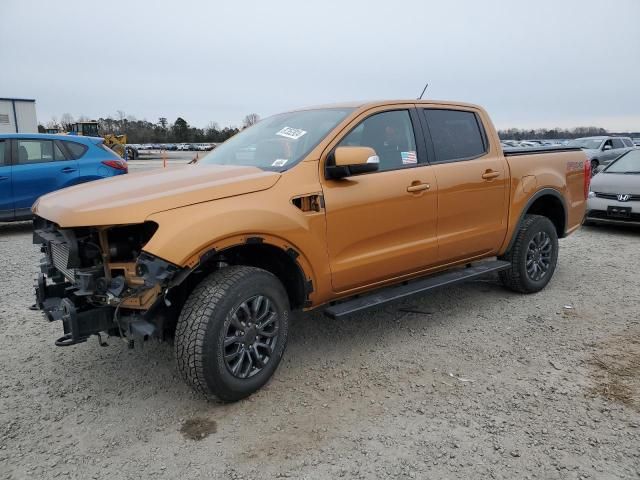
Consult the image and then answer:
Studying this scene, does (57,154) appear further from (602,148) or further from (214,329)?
(602,148)

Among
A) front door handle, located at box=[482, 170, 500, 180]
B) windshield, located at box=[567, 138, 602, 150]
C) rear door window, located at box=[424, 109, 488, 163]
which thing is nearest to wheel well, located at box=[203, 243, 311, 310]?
rear door window, located at box=[424, 109, 488, 163]

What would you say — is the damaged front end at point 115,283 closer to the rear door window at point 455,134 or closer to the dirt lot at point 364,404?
the dirt lot at point 364,404

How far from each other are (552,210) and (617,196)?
388cm

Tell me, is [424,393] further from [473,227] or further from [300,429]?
[473,227]

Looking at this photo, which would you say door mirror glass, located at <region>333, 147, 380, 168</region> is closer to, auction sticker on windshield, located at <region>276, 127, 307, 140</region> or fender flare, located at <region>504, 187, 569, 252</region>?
auction sticker on windshield, located at <region>276, 127, 307, 140</region>

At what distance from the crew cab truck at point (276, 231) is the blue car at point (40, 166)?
5.09 metres

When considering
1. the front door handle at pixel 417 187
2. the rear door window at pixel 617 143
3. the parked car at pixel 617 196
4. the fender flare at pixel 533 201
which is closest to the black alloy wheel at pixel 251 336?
the front door handle at pixel 417 187

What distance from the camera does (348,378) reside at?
3490 mm

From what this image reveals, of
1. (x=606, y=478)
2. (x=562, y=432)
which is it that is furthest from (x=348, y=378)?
(x=606, y=478)

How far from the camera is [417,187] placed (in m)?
Answer: 3.96

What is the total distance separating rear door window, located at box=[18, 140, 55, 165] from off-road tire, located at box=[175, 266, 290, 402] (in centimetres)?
665

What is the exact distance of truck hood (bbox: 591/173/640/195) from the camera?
830 centimetres

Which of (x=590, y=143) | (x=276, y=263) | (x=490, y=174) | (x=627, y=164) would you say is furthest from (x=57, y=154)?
(x=590, y=143)

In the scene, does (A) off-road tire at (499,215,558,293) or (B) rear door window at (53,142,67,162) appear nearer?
(A) off-road tire at (499,215,558,293)
